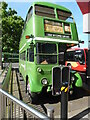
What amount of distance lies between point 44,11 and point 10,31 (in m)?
14.0

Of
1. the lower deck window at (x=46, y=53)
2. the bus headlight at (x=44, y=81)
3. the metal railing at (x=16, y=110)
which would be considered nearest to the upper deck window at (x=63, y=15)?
the lower deck window at (x=46, y=53)

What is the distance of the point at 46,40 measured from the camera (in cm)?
586

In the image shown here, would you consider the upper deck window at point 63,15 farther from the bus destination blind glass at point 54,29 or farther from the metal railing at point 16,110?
the metal railing at point 16,110

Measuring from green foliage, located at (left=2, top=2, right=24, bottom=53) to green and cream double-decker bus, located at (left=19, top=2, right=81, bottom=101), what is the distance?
13377 mm

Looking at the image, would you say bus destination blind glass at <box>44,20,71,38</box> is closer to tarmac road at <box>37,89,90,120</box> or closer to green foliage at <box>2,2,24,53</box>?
tarmac road at <box>37,89,90,120</box>

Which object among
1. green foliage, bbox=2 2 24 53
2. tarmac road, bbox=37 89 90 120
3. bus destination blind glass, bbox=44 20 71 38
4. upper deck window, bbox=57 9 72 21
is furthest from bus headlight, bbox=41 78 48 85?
green foliage, bbox=2 2 24 53

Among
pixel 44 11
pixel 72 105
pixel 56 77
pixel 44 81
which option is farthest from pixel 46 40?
pixel 72 105

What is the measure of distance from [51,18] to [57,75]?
2.77 metres

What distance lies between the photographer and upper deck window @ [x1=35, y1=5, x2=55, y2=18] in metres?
6.15

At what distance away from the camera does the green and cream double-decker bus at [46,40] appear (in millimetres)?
5707

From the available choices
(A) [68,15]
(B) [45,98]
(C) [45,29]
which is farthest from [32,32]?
(B) [45,98]

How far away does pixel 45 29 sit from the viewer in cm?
598

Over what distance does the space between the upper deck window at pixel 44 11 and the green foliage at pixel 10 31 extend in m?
13.2

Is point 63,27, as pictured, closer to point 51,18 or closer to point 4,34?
point 51,18
